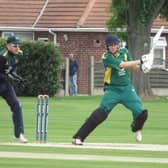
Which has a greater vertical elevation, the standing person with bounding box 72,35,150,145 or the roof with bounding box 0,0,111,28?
the roof with bounding box 0,0,111,28

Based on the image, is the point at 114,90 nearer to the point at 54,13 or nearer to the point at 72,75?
the point at 72,75

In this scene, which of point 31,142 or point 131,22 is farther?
point 131,22

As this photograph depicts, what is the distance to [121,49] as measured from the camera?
14.4m

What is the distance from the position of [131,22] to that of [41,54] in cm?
436

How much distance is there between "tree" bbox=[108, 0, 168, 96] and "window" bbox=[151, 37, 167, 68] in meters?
6.28

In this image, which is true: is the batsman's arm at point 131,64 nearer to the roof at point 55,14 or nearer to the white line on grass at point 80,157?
the white line on grass at point 80,157

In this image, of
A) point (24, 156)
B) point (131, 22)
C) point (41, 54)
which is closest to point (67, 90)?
point (41, 54)

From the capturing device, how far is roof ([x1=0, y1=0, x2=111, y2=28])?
43281 mm

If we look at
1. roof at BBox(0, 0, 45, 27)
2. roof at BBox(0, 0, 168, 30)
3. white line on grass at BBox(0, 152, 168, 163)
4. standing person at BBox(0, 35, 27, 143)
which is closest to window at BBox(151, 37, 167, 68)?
roof at BBox(0, 0, 168, 30)

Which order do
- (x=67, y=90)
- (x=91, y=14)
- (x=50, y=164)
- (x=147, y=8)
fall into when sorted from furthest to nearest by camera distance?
(x=91, y=14), (x=67, y=90), (x=147, y=8), (x=50, y=164)

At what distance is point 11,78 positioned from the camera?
15016 millimetres

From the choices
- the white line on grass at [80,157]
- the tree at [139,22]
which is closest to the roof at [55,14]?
the tree at [139,22]

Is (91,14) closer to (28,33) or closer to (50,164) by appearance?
(28,33)

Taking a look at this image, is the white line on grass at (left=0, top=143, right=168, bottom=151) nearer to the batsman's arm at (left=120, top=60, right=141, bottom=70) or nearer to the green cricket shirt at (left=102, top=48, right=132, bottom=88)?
the green cricket shirt at (left=102, top=48, right=132, bottom=88)
